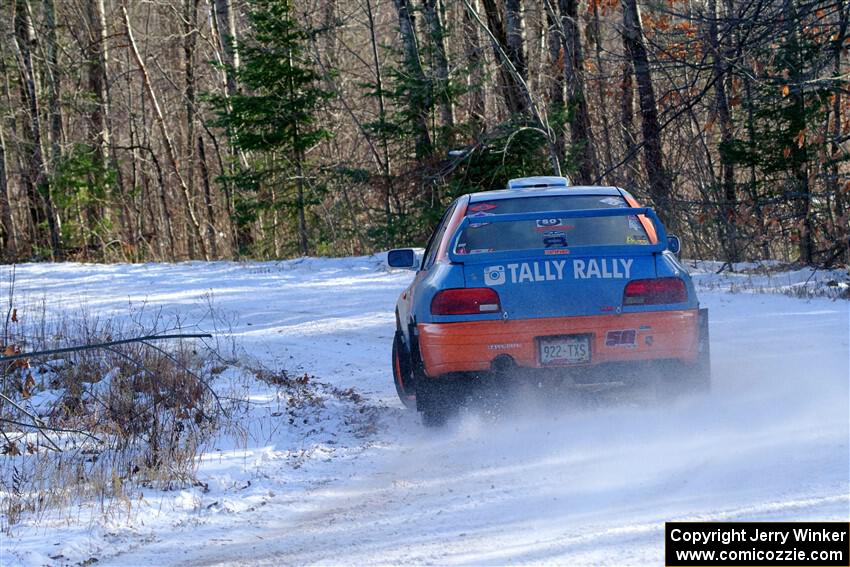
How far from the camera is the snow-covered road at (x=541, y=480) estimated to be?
15.4 ft

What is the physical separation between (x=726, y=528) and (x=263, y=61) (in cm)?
2104

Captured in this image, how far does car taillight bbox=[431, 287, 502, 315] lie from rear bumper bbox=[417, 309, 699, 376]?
0.30 feet

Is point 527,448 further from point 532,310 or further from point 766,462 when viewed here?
point 766,462

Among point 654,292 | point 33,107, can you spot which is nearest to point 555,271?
point 654,292

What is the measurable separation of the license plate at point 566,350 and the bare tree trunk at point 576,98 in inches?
588

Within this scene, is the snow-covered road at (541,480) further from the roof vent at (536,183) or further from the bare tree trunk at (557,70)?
the bare tree trunk at (557,70)

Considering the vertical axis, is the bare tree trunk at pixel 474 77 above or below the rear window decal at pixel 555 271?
above

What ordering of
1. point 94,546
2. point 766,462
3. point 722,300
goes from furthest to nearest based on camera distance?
1. point 722,300
2. point 766,462
3. point 94,546

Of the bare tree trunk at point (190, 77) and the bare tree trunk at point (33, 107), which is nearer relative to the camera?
the bare tree trunk at point (33, 107)


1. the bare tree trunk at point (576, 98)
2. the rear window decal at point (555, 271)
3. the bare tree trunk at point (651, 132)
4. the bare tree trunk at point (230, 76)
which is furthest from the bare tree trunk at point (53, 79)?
the rear window decal at point (555, 271)

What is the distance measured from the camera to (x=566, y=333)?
262 inches

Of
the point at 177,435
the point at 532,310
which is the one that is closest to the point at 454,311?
the point at 532,310

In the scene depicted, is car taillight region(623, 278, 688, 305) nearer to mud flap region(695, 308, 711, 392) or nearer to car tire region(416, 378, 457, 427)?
mud flap region(695, 308, 711, 392)

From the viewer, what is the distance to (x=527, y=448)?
252 inches
